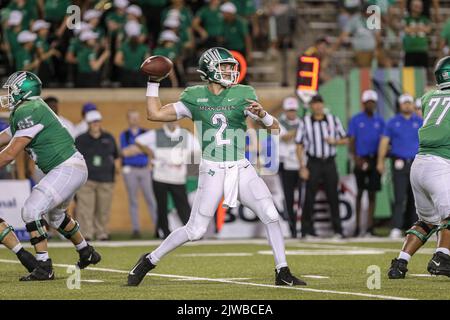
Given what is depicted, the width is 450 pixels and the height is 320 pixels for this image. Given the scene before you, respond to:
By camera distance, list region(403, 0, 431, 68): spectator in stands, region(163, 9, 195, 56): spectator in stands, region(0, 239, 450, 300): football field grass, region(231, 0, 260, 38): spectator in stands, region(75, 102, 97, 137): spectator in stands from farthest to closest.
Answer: region(231, 0, 260, 38): spectator in stands < region(403, 0, 431, 68): spectator in stands < region(163, 9, 195, 56): spectator in stands < region(75, 102, 97, 137): spectator in stands < region(0, 239, 450, 300): football field grass

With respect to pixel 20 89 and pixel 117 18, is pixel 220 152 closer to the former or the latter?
pixel 20 89

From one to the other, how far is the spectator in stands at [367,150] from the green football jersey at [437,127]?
6.68m

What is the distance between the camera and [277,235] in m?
9.61

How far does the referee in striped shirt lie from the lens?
16.5m

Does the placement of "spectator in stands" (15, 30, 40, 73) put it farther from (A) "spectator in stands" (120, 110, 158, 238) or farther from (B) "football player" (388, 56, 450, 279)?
(B) "football player" (388, 56, 450, 279)

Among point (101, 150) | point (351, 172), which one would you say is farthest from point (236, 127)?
point (351, 172)

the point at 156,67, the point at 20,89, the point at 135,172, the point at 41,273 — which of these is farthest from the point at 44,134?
the point at 135,172

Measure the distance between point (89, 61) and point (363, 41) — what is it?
4512 millimetres

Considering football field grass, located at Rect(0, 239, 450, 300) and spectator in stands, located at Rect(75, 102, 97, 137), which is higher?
spectator in stands, located at Rect(75, 102, 97, 137)

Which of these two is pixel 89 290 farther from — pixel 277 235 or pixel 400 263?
pixel 400 263

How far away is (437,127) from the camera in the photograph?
33.4 ft

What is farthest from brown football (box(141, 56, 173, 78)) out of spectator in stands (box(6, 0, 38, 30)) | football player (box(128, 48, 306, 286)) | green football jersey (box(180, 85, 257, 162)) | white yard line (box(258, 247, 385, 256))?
spectator in stands (box(6, 0, 38, 30))

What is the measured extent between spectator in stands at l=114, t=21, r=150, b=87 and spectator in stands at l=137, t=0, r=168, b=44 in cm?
109

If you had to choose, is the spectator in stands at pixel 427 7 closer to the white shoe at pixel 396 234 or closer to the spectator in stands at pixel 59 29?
the white shoe at pixel 396 234
